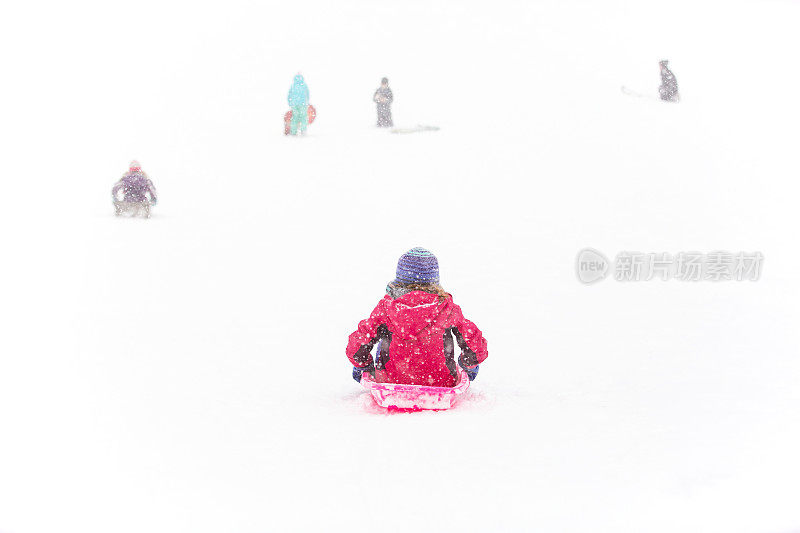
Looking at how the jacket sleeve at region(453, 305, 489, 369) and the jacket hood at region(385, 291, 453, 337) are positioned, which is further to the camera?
the jacket sleeve at region(453, 305, 489, 369)

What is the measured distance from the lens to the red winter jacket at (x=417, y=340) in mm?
5223

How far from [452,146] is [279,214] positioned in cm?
479

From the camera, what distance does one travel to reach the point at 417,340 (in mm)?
5297

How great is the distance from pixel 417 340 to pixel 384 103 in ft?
46.7

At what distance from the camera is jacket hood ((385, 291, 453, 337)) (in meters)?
5.20

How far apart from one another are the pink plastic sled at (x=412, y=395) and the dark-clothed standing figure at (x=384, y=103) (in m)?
14.1

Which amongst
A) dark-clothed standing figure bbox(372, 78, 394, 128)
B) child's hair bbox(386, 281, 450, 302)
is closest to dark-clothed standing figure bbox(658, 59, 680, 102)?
dark-clothed standing figure bbox(372, 78, 394, 128)

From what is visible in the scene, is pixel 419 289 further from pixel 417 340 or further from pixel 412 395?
pixel 412 395

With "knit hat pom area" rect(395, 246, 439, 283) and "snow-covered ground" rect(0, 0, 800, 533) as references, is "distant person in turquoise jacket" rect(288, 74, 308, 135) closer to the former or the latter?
"snow-covered ground" rect(0, 0, 800, 533)

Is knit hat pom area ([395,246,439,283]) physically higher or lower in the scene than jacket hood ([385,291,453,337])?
higher

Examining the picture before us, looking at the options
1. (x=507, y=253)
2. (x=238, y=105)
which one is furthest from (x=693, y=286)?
(x=238, y=105)

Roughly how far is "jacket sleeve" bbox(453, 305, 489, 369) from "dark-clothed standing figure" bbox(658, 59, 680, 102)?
55.6 ft

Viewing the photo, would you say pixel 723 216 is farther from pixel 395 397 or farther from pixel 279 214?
pixel 395 397

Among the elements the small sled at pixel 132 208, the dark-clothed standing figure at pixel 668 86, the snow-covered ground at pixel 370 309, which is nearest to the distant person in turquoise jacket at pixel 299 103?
the snow-covered ground at pixel 370 309
